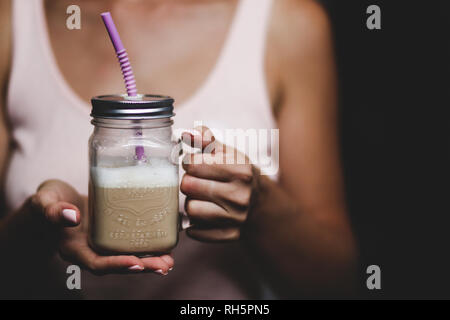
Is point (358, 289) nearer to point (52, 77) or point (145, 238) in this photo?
point (145, 238)

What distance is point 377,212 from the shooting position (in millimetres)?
741

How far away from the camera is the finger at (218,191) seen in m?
0.54

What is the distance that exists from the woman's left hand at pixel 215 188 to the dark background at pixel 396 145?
0.67 ft

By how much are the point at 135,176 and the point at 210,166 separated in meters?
0.08

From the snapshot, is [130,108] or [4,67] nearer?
[130,108]

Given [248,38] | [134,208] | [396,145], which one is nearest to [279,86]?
[248,38]

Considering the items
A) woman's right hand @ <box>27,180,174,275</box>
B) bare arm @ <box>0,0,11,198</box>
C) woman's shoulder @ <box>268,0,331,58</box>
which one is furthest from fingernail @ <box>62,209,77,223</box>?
woman's shoulder @ <box>268,0,331,58</box>

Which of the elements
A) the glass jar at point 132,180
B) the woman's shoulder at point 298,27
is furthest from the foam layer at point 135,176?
the woman's shoulder at point 298,27

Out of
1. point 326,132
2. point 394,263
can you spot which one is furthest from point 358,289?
point 326,132

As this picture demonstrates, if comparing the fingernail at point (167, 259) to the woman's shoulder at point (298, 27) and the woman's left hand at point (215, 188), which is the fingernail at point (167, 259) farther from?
the woman's shoulder at point (298, 27)

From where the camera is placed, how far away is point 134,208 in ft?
1.63

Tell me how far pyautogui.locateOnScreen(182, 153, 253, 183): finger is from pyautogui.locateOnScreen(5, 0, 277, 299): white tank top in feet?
0.37

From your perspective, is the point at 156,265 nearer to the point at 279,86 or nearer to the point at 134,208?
the point at 134,208

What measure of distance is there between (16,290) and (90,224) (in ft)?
0.76
